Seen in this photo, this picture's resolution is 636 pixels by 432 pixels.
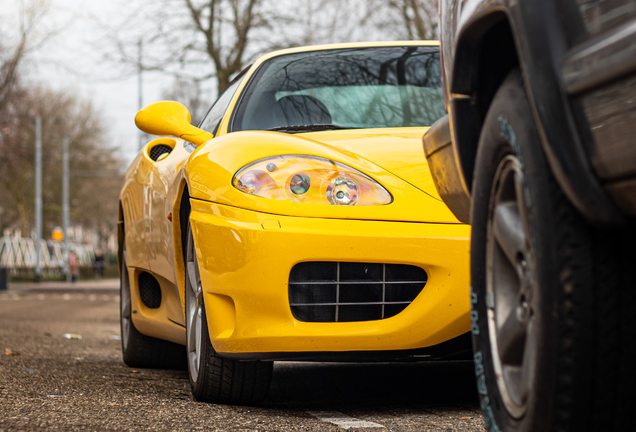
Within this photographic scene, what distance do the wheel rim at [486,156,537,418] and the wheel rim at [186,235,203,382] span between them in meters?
1.56

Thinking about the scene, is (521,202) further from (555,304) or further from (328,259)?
(328,259)

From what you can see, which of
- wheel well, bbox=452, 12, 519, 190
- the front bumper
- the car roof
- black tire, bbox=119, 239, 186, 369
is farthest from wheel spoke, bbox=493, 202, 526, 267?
black tire, bbox=119, 239, 186, 369

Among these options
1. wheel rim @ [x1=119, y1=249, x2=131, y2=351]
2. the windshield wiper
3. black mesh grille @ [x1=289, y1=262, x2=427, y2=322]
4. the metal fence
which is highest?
the windshield wiper

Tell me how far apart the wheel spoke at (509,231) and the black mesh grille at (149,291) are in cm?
287

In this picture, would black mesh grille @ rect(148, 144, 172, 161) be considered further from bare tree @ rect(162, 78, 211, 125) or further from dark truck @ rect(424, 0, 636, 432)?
bare tree @ rect(162, 78, 211, 125)

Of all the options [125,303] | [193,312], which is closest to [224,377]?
[193,312]

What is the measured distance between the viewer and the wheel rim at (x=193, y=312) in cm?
311

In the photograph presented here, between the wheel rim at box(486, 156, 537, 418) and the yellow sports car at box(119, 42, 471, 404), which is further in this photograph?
the yellow sports car at box(119, 42, 471, 404)

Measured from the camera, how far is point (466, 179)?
80.0 inches

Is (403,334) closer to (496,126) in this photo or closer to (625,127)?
(496,126)

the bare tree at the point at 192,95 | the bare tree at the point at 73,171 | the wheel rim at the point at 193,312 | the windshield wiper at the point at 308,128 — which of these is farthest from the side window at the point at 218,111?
the bare tree at the point at 73,171

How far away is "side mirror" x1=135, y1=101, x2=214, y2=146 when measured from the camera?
367 centimetres

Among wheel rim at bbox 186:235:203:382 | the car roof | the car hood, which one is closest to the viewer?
the car hood

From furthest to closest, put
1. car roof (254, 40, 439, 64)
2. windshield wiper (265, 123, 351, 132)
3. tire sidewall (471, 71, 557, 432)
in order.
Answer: car roof (254, 40, 439, 64) → windshield wiper (265, 123, 351, 132) → tire sidewall (471, 71, 557, 432)
